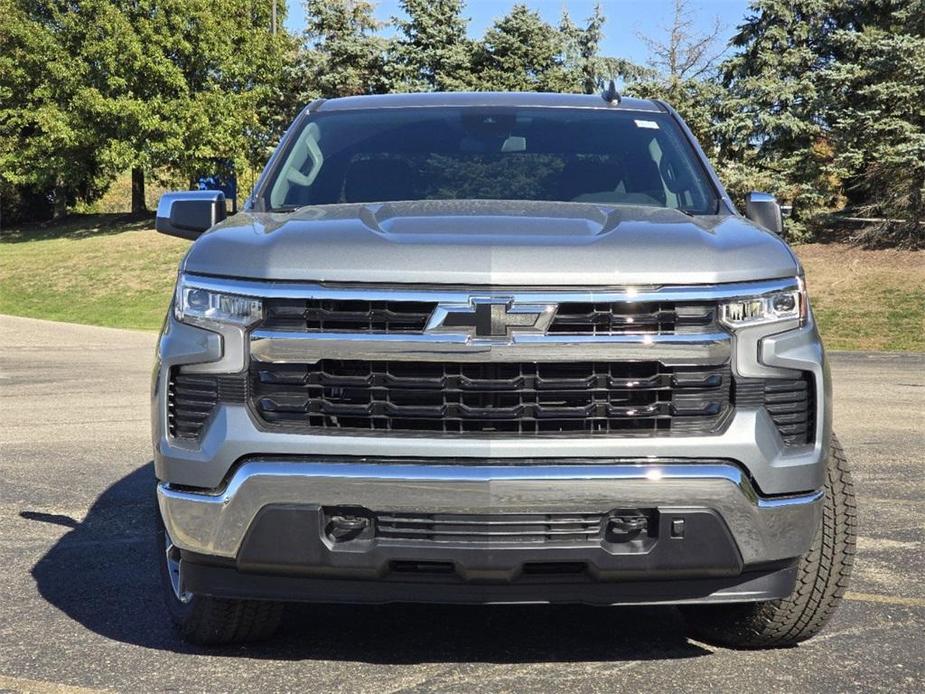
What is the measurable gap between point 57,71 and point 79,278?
13930 millimetres

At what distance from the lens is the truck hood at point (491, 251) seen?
3.66 metres

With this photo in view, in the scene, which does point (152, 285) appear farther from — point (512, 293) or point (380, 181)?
point (512, 293)

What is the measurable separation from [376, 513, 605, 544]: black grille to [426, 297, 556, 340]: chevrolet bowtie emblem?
507 mm

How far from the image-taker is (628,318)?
366 centimetres

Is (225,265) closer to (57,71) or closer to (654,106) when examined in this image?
(654,106)

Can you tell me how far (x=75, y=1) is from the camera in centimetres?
5053

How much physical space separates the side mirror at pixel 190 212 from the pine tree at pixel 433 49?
37482 millimetres

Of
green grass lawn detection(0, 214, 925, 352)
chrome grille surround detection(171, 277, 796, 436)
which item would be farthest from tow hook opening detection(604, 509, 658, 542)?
green grass lawn detection(0, 214, 925, 352)

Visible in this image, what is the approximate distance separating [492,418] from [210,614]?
1265 mm

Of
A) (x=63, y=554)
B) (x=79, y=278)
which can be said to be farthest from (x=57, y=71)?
(x=63, y=554)

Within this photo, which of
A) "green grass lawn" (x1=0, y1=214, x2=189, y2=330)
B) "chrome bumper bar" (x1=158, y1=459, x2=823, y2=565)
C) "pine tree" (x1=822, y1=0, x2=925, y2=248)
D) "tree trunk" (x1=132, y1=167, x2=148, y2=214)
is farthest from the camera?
"tree trunk" (x1=132, y1=167, x2=148, y2=214)

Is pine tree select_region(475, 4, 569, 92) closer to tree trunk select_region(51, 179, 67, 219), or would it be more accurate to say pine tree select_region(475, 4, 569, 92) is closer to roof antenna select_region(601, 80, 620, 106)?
tree trunk select_region(51, 179, 67, 219)

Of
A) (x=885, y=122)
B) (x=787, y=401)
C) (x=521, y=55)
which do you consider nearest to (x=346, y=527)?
(x=787, y=401)

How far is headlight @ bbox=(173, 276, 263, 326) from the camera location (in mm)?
3744
